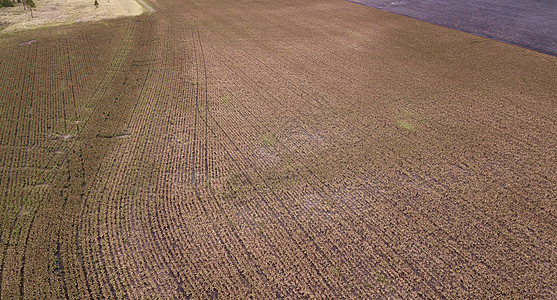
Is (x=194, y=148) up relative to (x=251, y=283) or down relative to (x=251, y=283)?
→ up

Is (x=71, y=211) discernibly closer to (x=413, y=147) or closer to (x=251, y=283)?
(x=251, y=283)

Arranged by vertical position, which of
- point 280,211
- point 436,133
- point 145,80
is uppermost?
point 145,80

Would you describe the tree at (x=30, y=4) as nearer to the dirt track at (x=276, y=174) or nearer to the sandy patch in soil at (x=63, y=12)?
the sandy patch in soil at (x=63, y=12)

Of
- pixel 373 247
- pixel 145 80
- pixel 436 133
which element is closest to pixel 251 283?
pixel 373 247

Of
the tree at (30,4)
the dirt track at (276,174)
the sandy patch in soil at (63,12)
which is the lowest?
the dirt track at (276,174)

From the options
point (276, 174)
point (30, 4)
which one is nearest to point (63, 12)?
point (30, 4)

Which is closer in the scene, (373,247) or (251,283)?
(251,283)

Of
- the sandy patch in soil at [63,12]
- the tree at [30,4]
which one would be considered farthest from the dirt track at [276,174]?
the tree at [30,4]
